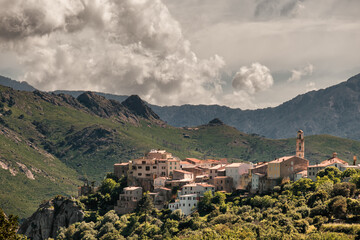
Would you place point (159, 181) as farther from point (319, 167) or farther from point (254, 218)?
point (319, 167)

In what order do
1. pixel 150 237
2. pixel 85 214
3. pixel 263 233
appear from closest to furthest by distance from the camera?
pixel 263 233 → pixel 150 237 → pixel 85 214

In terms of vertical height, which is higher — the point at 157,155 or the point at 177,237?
the point at 157,155

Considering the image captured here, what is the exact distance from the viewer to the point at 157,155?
167125 mm

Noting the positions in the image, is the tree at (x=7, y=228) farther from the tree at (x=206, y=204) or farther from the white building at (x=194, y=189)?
the white building at (x=194, y=189)

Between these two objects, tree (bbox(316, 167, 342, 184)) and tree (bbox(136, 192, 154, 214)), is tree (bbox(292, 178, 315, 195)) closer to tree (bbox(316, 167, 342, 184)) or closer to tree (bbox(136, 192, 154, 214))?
tree (bbox(316, 167, 342, 184))

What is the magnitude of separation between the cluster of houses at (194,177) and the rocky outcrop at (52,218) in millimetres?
14246

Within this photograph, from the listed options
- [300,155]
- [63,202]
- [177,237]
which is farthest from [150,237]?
[300,155]

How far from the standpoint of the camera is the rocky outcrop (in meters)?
154

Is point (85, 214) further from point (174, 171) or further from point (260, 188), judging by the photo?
point (260, 188)

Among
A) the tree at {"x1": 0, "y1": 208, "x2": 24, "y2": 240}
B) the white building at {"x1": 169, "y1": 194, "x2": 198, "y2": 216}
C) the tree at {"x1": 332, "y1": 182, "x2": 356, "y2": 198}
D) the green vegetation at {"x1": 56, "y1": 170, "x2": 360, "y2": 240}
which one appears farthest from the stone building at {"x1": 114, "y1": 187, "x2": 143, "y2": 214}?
the tree at {"x1": 0, "y1": 208, "x2": 24, "y2": 240}

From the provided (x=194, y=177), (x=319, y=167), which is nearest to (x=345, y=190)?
(x=319, y=167)

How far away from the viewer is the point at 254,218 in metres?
121

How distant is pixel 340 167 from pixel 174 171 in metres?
46.4

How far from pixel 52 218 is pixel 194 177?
43993 millimetres
